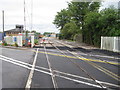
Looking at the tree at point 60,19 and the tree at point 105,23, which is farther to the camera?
the tree at point 60,19

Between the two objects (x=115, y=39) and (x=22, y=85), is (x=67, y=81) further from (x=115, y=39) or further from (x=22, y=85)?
(x=115, y=39)

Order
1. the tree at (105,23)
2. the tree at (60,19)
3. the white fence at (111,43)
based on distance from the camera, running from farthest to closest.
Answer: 1. the tree at (60,19)
2. the tree at (105,23)
3. the white fence at (111,43)

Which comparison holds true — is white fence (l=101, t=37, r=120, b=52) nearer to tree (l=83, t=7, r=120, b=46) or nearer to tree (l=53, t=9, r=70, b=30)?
tree (l=83, t=7, r=120, b=46)

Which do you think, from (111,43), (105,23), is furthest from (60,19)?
(111,43)

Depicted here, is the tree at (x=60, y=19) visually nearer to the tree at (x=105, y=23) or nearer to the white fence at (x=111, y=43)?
the tree at (x=105, y=23)

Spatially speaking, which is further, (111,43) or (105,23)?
(105,23)

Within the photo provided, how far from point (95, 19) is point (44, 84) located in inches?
1072

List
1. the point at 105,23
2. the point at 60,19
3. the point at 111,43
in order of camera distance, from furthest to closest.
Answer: the point at 60,19
the point at 105,23
the point at 111,43

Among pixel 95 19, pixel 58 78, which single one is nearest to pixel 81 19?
pixel 95 19

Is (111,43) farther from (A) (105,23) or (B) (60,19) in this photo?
(B) (60,19)

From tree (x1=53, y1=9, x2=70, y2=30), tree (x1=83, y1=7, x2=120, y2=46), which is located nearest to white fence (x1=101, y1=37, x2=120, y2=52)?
tree (x1=83, y1=7, x2=120, y2=46)

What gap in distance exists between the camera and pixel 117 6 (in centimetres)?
2923

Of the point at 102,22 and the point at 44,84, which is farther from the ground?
the point at 102,22

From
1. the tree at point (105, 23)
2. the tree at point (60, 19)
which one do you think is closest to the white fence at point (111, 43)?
the tree at point (105, 23)
